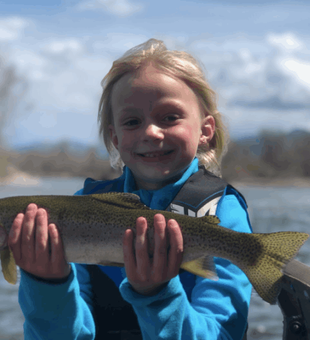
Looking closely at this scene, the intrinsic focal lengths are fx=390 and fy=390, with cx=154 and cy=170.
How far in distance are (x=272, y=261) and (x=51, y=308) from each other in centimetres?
142

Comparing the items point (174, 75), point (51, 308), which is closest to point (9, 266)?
point (51, 308)

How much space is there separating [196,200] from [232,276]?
591 millimetres

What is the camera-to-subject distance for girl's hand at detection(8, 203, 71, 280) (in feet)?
7.55

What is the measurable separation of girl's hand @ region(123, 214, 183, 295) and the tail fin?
45cm

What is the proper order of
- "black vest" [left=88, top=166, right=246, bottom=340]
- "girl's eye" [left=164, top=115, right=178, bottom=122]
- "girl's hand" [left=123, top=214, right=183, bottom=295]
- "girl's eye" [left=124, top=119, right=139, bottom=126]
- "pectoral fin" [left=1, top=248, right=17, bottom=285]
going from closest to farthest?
"girl's hand" [left=123, top=214, right=183, bottom=295] < "pectoral fin" [left=1, top=248, right=17, bottom=285] < "black vest" [left=88, top=166, right=246, bottom=340] < "girl's eye" [left=164, top=115, right=178, bottom=122] < "girl's eye" [left=124, top=119, right=139, bottom=126]

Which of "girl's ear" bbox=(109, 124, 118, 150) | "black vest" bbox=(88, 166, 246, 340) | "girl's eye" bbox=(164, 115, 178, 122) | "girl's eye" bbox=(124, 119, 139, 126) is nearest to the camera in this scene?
"black vest" bbox=(88, 166, 246, 340)

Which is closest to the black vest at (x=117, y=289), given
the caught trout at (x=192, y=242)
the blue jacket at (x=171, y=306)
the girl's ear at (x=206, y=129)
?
the blue jacket at (x=171, y=306)

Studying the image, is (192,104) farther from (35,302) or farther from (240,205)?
(35,302)

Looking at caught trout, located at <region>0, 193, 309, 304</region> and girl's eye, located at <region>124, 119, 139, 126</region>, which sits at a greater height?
girl's eye, located at <region>124, 119, 139, 126</region>

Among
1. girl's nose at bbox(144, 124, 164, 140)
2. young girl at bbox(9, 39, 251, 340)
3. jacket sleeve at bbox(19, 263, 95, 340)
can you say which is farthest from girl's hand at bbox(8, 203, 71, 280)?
girl's nose at bbox(144, 124, 164, 140)

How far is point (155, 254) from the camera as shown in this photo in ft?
7.25

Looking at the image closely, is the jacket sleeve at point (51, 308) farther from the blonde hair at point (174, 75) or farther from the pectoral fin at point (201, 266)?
the blonde hair at point (174, 75)

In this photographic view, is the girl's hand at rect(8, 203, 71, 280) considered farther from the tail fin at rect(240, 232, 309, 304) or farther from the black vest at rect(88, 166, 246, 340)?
the tail fin at rect(240, 232, 309, 304)

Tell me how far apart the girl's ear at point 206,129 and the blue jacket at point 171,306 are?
2.24 feet
